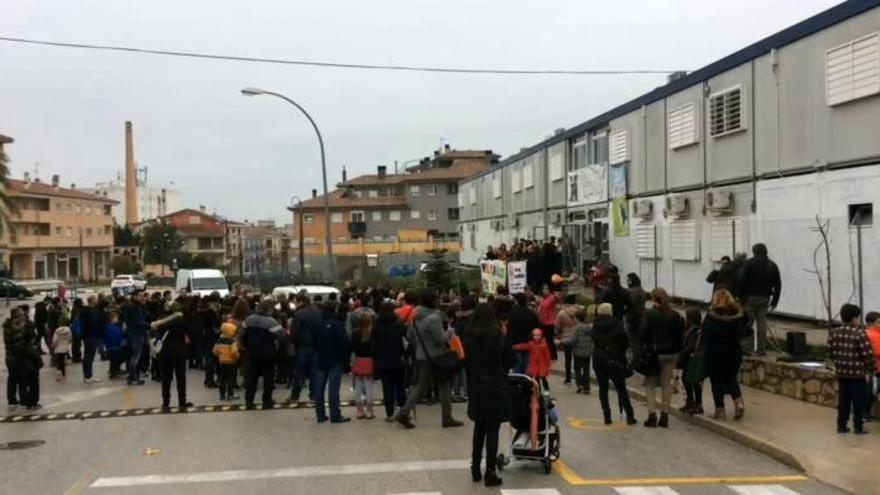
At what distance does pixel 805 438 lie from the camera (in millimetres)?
9781

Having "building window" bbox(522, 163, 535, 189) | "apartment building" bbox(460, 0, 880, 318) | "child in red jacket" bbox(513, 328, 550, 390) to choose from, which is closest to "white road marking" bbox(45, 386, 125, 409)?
"child in red jacket" bbox(513, 328, 550, 390)

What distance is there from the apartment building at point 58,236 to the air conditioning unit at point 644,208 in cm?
6561

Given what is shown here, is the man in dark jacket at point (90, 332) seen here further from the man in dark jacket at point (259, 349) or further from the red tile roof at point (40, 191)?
the red tile roof at point (40, 191)

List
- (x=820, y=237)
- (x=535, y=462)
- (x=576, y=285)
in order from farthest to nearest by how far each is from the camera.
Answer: (x=576, y=285) → (x=820, y=237) → (x=535, y=462)

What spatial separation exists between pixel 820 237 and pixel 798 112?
274cm

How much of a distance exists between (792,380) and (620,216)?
14.0 meters

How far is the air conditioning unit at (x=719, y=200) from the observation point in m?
18.9

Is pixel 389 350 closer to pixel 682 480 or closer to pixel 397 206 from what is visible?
pixel 682 480

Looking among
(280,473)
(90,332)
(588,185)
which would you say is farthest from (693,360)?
(588,185)

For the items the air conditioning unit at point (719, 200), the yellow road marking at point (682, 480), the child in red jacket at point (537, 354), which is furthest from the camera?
the air conditioning unit at point (719, 200)

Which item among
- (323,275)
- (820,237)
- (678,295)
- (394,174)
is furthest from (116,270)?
(820,237)

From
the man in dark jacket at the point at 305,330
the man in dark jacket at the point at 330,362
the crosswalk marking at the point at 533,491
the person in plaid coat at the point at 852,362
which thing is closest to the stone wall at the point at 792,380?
the person in plaid coat at the point at 852,362

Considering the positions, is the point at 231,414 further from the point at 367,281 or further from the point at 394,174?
the point at 394,174

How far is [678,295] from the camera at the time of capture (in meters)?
21.6
